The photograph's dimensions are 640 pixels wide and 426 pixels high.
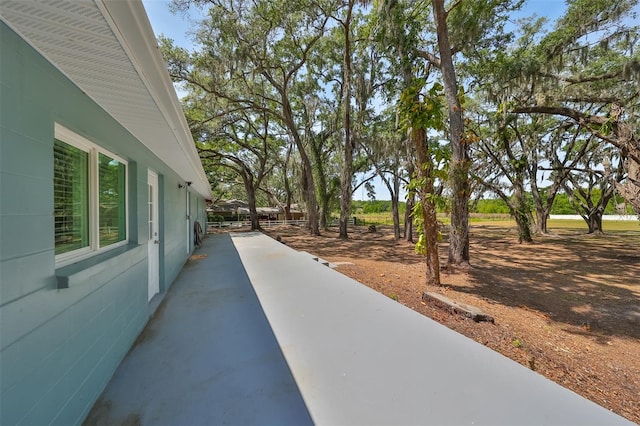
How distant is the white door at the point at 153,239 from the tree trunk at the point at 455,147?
19.2 feet

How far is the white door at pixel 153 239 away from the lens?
3457 millimetres

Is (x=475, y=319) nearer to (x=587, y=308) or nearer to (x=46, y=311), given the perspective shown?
(x=587, y=308)

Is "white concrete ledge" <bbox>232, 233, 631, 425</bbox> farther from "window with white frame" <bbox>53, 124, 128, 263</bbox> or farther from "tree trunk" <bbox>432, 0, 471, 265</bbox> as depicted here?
"tree trunk" <bbox>432, 0, 471, 265</bbox>

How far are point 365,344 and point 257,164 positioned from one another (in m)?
19.2

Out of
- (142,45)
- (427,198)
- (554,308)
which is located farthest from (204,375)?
(554,308)

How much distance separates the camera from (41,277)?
1.21m

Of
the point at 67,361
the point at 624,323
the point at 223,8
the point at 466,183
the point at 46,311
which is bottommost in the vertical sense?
the point at 624,323

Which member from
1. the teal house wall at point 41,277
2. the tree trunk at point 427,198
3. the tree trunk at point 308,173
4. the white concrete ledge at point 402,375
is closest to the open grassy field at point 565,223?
the tree trunk at point 308,173

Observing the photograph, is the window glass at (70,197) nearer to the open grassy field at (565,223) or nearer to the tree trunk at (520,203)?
the tree trunk at (520,203)

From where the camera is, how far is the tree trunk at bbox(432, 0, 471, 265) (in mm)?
5781

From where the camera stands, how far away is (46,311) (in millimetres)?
1219

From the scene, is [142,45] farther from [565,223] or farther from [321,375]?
[565,223]

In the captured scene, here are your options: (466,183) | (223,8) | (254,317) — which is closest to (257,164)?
(223,8)

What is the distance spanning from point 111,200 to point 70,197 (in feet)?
2.06
